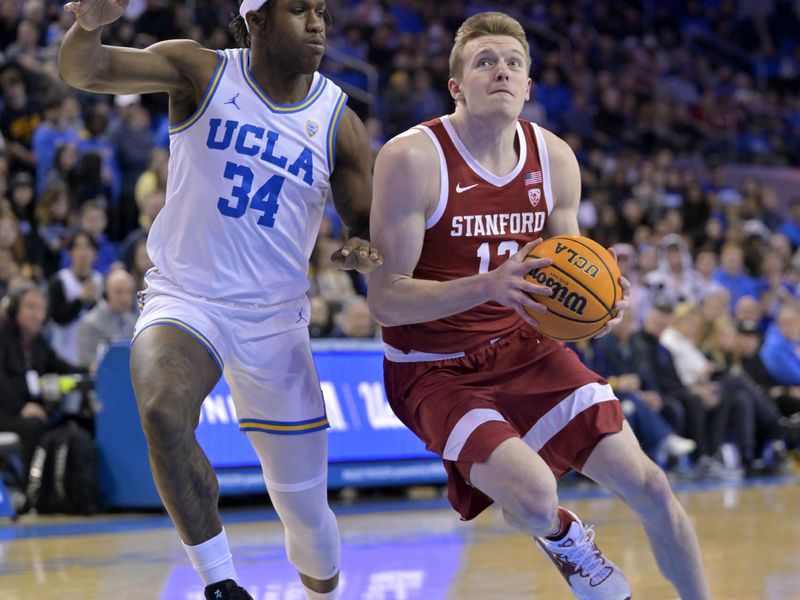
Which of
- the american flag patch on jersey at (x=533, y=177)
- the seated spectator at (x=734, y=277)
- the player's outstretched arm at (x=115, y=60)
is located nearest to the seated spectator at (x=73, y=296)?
the player's outstretched arm at (x=115, y=60)

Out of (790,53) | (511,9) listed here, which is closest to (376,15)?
(511,9)

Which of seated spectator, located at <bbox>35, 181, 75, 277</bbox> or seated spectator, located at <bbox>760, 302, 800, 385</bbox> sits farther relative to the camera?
seated spectator, located at <bbox>760, 302, 800, 385</bbox>

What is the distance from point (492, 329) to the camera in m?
4.97

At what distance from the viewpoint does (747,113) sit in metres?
22.4

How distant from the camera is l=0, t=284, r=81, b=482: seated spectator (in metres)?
9.28

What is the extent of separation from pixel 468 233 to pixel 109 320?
543 cm

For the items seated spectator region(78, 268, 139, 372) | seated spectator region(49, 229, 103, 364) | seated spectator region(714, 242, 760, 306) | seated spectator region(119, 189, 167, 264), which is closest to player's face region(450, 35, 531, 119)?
seated spectator region(119, 189, 167, 264)

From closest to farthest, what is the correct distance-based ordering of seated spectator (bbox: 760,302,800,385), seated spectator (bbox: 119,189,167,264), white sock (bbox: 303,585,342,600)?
1. white sock (bbox: 303,585,342,600)
2. seated spectator (bbox: 119,189,167,264)
3. seated spectator (bbox: 760,302,800,385)

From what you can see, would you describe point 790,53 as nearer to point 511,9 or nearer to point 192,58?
point 511,9

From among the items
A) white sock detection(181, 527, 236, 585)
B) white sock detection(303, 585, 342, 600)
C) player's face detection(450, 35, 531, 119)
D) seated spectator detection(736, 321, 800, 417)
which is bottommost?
seated spectator detection(736, 321, 800, 417)

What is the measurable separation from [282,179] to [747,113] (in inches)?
743

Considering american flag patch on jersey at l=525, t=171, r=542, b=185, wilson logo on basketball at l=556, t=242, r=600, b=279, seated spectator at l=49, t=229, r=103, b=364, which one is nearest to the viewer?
wilson logo on basketball at l=556, t=242, r=600, b=279

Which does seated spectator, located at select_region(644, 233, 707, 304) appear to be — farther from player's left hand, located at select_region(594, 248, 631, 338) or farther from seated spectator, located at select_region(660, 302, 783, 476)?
player's left hand, located at select_region(594, 248, 631, 338)

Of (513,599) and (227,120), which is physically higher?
(227,120)
